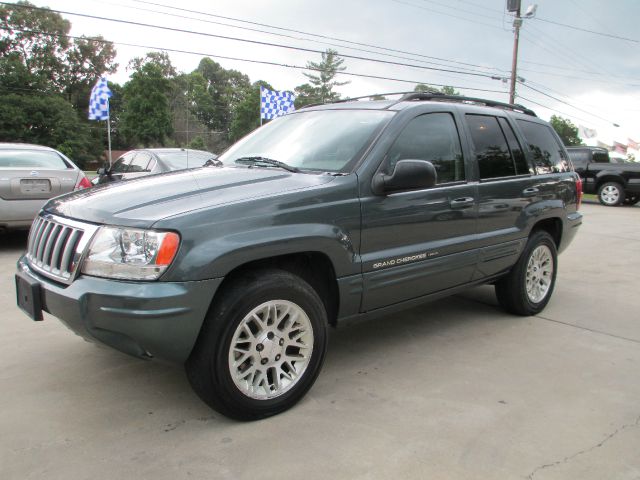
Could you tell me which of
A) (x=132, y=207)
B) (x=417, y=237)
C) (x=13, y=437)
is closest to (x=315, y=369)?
(x=417, y=237)

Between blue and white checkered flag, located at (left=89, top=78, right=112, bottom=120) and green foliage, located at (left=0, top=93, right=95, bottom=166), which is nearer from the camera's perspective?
blue and white checkered flag, located at (left=89, top=78, right=112, bottom=120)

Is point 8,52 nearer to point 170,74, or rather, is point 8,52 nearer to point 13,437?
point 170,74

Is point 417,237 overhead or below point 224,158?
below

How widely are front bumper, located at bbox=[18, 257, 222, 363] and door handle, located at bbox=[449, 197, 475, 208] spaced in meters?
1.88

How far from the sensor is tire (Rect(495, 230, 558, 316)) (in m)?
4.45

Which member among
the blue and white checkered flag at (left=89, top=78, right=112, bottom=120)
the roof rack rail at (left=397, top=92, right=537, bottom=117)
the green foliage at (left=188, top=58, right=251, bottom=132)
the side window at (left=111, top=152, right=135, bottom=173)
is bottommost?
the side window at (left=111, top=152, right=135, bottom=173)

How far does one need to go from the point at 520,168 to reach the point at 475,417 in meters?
2.37

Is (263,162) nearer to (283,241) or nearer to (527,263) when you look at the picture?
(283,241)

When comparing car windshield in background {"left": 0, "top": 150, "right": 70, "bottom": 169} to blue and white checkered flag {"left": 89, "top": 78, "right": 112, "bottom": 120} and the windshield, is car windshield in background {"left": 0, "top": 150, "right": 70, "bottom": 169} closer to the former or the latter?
the windshield

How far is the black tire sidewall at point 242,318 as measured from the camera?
2.53m

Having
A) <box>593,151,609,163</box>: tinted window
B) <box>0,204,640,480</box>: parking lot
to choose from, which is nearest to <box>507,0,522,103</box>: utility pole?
<box>593,151,609,163</box>: tinted window

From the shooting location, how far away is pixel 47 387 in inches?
122

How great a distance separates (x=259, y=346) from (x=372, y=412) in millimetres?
729

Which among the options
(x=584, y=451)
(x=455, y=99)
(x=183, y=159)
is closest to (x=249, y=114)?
(x=183, y=159)
